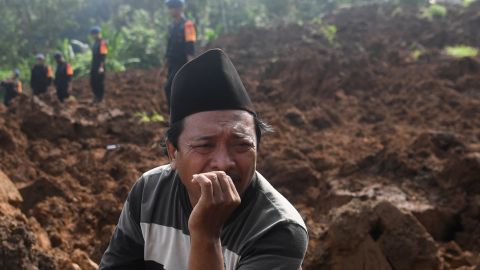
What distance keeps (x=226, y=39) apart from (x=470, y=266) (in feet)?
54.5

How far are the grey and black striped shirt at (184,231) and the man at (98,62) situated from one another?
8.10 meters

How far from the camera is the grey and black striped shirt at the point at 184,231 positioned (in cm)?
164

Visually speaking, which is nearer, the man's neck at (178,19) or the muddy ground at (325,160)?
the muddy ground at (325,160)

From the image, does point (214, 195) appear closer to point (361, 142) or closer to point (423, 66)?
point (361, 142)

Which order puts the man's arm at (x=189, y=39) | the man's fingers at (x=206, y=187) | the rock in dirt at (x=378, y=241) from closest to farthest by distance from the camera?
1. the man's fingers at (x=206, y=187)
2. the rock in dirt at (x=378, y=241)
3. the man's arm at (x=189, y=39)

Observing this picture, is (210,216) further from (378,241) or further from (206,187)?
(378,241)

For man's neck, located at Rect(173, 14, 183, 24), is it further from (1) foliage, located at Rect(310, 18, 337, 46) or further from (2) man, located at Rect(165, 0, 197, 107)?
(1) foliage, located at Rect(310, 18, 337, 46)

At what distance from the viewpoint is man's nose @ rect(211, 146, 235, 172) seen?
1.73 meters

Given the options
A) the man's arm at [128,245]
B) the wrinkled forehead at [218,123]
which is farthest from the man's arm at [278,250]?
the man's arm at [128,245]

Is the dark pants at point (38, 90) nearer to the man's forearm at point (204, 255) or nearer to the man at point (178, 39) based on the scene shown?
the man at point (178, 39)

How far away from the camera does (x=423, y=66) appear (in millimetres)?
11938

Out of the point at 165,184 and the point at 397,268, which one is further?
the point at 397,268

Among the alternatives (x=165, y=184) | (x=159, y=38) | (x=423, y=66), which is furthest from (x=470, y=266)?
(x=159, y=38)

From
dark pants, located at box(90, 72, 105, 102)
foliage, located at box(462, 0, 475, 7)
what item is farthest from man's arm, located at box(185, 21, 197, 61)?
foliage, located at box(462, 0, 475, 7)
